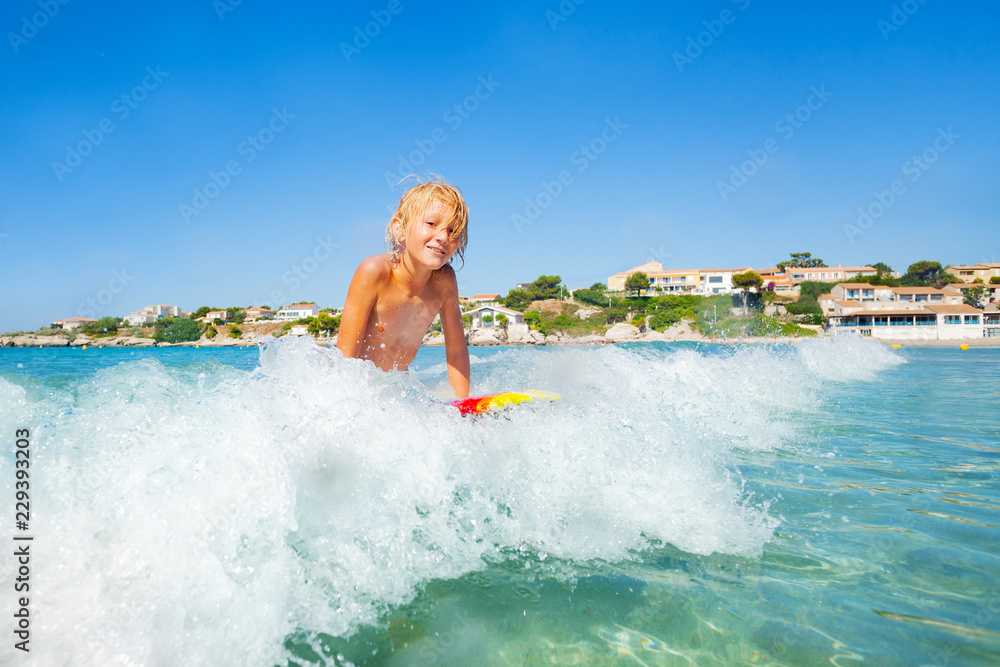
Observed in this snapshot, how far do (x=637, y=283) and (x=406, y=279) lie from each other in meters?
96.2

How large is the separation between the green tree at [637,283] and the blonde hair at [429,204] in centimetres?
9565

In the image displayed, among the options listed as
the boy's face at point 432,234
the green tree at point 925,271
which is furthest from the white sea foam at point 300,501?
the green tree at point 925,271

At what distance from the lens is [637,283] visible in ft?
313

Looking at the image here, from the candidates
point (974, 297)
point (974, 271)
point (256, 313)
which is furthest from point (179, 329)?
point (974, 271)

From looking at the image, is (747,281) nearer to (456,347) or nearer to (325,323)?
(325,323)

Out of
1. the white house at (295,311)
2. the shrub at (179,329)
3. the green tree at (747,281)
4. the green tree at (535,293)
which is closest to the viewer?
the shrub at (179,329)

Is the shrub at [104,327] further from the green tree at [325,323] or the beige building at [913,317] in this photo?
the beige building at [913,317]

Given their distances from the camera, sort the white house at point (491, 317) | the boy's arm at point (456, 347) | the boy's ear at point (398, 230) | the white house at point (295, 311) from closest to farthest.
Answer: the boy's ear at point (398, 230) → the boy's arm at point (456, 347) → the white house at point (295, 311) → the white house at point (491, 317)

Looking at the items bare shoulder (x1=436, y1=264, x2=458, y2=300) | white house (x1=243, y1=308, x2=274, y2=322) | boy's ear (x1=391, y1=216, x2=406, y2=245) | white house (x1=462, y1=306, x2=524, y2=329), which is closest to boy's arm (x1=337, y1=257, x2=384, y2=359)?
boy's ear (x1=391, y1=216, x2=406, y2=245)

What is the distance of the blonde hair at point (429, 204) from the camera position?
2891 mm

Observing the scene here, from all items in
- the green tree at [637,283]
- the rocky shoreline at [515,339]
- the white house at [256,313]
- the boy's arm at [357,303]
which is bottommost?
the rocky shoreline at [515,339]

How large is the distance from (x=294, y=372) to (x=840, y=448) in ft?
14.1

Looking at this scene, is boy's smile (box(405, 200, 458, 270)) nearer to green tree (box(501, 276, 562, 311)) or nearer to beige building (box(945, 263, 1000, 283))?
green tree (box(501, 276, 562, 311))

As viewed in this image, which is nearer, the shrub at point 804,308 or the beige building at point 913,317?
the beige building at point 913,317
